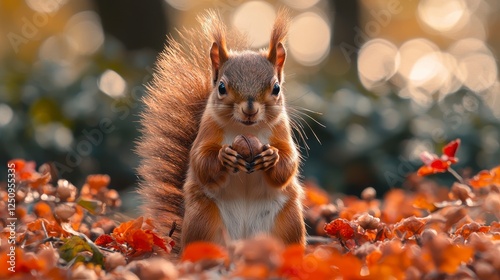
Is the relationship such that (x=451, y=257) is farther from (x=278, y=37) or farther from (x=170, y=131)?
(x=170, y=131)

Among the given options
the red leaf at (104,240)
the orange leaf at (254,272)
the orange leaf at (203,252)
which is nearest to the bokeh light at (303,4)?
the red leaf at (104,240)

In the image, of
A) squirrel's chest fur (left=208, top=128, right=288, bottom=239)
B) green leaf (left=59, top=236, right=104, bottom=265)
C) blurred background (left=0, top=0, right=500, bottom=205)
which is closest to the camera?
green leaf (left=59, top=236, right=104, bottom=265)

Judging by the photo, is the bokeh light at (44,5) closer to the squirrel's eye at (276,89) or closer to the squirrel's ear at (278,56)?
the squirrel's ear at (278,56)

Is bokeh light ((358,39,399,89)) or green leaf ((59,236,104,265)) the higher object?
bokeh light ((358,39,399,89))

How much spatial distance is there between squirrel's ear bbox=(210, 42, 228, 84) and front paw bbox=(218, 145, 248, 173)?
36 centimetres

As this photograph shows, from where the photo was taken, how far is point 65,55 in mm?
7176

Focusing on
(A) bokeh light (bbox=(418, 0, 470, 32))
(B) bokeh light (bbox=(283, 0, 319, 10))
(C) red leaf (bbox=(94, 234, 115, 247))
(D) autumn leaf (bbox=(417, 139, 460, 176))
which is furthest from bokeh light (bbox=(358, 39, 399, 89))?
(A) bokeh light (bbox=(418, 0, 470, 32))

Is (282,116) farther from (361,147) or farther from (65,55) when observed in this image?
(65,55)

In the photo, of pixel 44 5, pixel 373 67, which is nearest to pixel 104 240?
pixel 373 67

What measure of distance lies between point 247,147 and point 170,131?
1.73 ft

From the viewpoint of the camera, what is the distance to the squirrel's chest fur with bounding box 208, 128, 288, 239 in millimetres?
2012

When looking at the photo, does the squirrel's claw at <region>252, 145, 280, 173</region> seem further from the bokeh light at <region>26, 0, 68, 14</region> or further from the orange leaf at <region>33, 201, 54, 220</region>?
the bokeh light at <region>26, 0, 68, 14</region>

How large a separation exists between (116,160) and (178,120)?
2123 millimetres

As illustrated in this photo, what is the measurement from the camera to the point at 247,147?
1.92m
